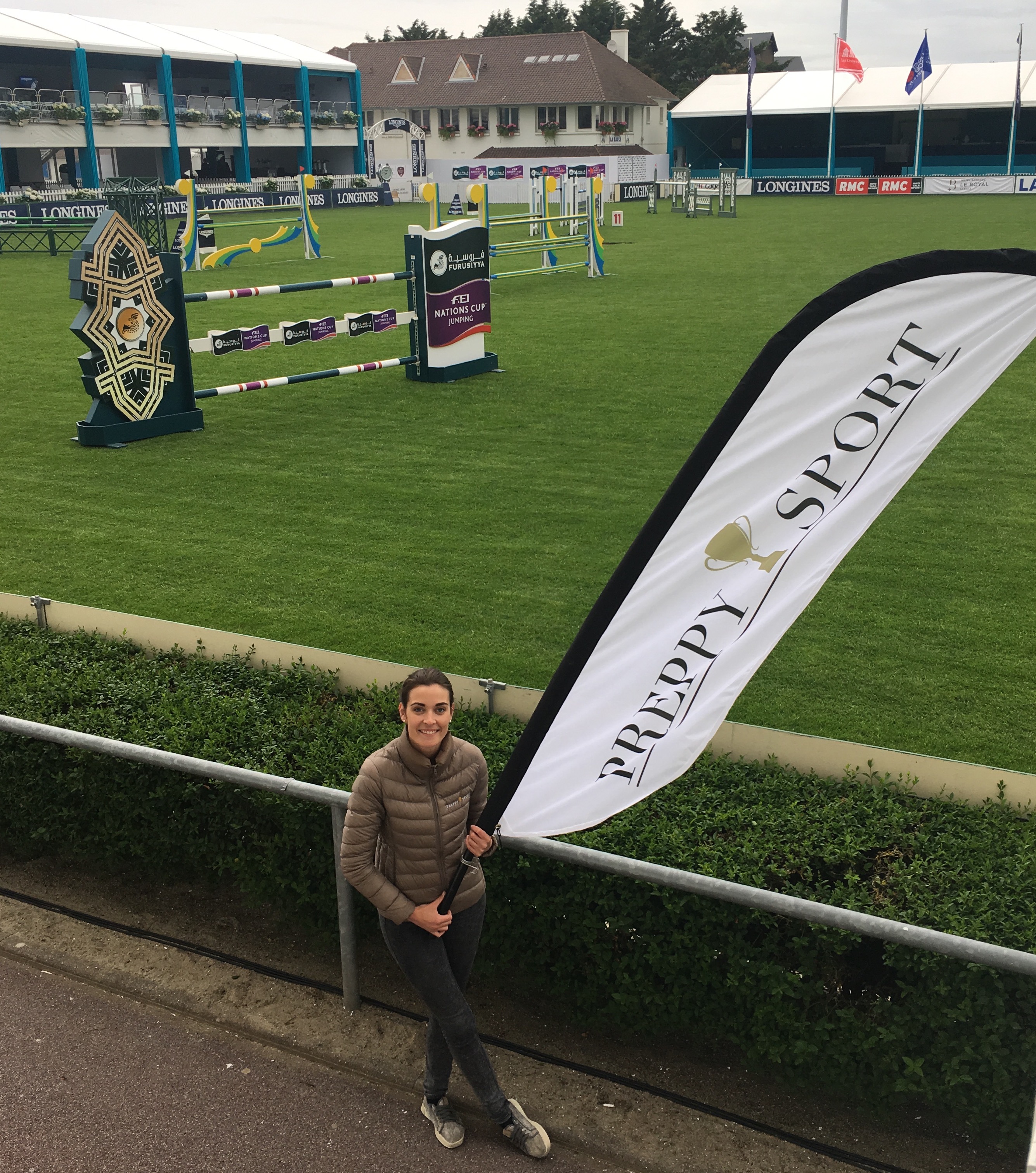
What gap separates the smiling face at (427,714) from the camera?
3.22 metres

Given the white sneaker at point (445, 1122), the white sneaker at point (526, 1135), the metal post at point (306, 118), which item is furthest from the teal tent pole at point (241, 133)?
the white sneaker at point (526, 1135)

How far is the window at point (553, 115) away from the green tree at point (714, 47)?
27.6 m

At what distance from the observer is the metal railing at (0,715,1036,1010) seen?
293 centimetres

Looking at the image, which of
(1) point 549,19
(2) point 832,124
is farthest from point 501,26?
(2) point 832,124

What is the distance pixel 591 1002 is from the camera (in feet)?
12.6

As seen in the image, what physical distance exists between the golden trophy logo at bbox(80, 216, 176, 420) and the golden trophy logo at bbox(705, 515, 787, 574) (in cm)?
947

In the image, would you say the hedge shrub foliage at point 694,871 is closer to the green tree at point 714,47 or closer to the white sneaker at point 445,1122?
the white sneaker at point 445,1122

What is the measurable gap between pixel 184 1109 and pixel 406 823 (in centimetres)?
118

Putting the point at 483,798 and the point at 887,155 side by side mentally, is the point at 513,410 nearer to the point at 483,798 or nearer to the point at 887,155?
the point at 483,798

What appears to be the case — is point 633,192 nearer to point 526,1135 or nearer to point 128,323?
point 128,323

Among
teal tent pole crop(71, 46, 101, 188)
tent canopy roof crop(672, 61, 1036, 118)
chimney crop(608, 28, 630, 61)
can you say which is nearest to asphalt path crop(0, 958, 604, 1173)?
teal tent pole crop(71, 46, 101, 188)

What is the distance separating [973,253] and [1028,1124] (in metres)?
2.39

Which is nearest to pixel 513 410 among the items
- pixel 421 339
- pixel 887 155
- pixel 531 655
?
pixel 421 339

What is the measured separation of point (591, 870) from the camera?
3641 mm
